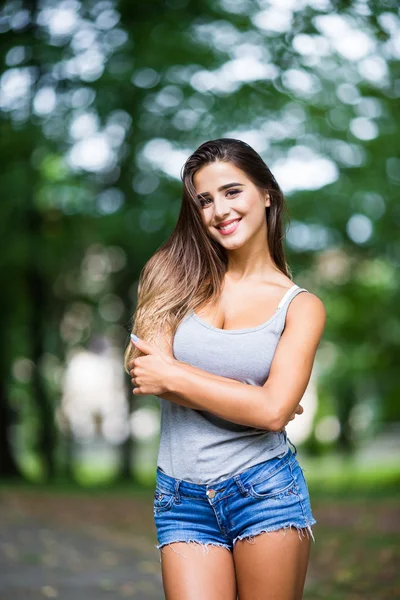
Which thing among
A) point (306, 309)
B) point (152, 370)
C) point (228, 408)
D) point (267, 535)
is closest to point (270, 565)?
point (267, 535)

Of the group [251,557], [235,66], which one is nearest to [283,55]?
[235,66]

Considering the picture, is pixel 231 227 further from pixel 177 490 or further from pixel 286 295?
pixel 177 490

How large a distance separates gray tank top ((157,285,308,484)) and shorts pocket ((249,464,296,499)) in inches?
2.3

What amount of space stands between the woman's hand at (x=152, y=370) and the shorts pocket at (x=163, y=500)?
35 centimetres

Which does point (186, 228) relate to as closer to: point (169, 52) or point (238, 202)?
point (238, 202)

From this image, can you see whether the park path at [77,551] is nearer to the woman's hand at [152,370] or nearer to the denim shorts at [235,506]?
the denim shorts at [235,506]

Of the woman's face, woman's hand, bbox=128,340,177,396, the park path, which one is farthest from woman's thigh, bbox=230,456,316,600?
the park path

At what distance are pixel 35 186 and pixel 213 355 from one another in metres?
12.4

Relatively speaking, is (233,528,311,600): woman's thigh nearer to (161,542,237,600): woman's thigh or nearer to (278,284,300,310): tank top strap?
(161,542,237,600): woman's thigh

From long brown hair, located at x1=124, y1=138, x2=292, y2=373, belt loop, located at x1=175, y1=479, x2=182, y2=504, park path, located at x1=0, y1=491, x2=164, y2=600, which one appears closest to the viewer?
belt loop, located at x1=175, y1=479, x2=182, y2=504

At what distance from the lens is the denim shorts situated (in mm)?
2975

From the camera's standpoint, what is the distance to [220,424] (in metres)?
3.04

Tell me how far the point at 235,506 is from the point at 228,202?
106 centimetres

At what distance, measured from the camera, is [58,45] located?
11172mm
